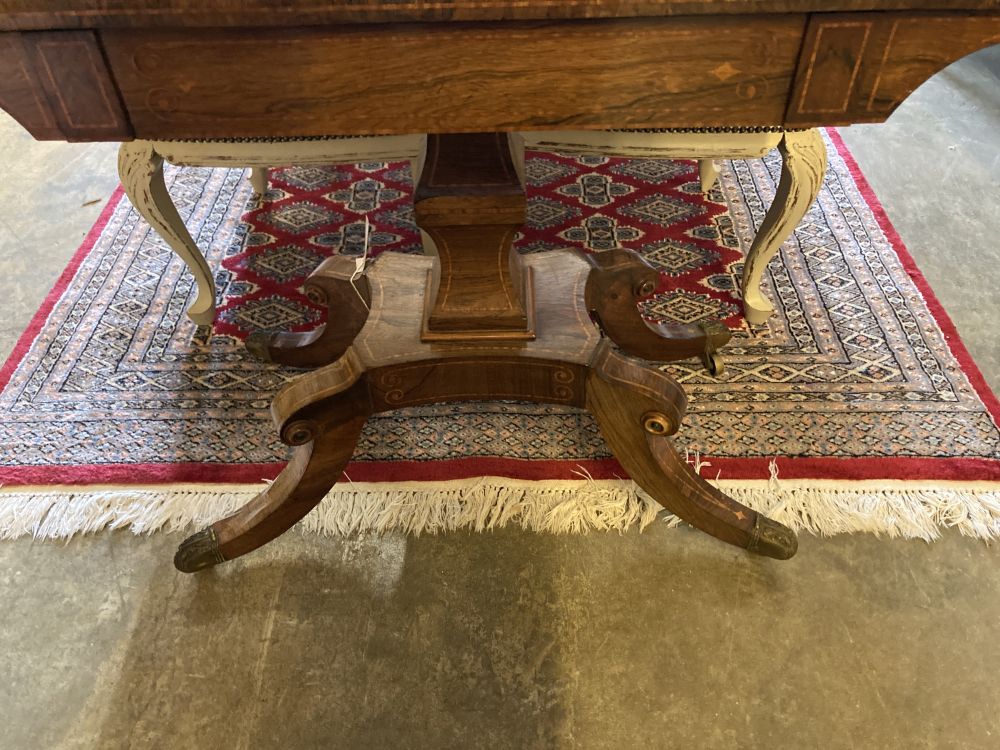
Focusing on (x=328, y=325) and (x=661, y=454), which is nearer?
(x=661, y=454)

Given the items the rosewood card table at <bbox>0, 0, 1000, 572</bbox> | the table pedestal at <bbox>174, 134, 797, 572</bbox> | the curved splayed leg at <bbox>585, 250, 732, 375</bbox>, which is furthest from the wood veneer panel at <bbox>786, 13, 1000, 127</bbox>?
the curved splayed leg at <bbox>585, 250, 732, 375</bbox>

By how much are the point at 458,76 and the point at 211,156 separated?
2.55 feet

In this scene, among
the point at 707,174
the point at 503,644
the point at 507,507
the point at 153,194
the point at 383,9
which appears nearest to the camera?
the point at 383,9

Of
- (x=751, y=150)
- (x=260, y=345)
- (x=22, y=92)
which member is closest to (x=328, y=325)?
(x=260, y=345)

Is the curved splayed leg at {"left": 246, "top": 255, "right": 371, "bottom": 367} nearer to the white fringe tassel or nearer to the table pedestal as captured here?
the table pedestal

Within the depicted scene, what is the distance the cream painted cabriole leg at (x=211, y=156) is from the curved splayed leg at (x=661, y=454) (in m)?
0.56

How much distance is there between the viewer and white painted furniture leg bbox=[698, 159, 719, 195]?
1.85m

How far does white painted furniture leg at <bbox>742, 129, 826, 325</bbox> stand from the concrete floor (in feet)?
1.74

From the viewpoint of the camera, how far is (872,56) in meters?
0.71

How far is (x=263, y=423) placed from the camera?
1.35 metres

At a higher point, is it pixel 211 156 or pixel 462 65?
pixel 462 65

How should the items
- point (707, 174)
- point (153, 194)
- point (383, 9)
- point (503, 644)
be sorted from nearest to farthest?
point (383, 9) < point (503, 644) < point (153, 194) < point (707, 174)

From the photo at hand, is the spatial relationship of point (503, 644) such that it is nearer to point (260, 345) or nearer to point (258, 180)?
point (260, 345)

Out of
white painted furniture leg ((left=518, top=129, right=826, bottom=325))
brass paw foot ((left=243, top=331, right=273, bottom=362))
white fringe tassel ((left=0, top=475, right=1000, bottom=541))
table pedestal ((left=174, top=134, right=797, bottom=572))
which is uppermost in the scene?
white painted furniture leg ((left=518, top=129, right=826, bottom=325))
